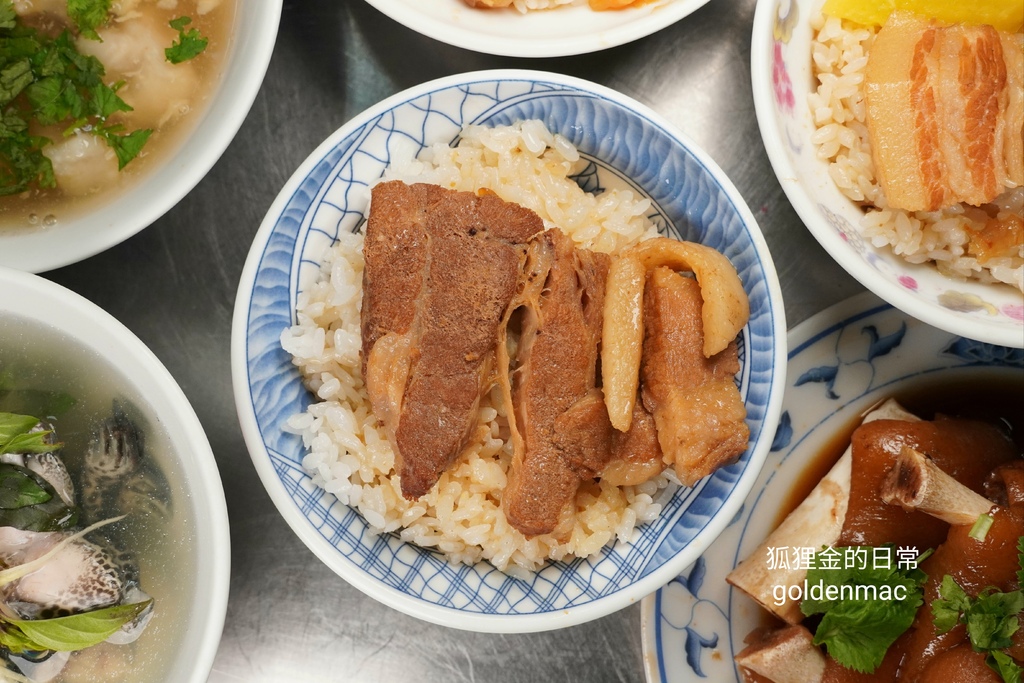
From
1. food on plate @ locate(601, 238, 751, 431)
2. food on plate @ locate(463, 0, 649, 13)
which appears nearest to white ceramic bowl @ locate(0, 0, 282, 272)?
food on plate @ locate(463, 0, 649, 13)

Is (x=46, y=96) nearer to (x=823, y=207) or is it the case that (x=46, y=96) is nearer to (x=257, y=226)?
(x=257, y=226)

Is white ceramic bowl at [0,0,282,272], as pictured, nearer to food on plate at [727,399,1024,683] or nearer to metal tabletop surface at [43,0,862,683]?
metal tabletop surface at [43,0,862,683]

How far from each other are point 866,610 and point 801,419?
467 mm

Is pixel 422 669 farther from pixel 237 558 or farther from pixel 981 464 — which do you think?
pixel 981 464

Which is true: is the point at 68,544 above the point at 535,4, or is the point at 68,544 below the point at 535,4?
below

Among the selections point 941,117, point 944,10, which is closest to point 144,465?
point 941,117

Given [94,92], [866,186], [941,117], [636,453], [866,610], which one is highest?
[94,92]

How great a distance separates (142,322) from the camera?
2.13 metres

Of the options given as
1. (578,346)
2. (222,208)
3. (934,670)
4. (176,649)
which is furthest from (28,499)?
(934,670)

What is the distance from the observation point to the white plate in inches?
80.7

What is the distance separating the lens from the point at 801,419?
2.10m

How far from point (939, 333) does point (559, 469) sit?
1.11 meters

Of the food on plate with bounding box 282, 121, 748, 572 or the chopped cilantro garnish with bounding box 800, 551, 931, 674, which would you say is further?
the chopped cilantro garnish with bounding box 800, 551, 931, 674

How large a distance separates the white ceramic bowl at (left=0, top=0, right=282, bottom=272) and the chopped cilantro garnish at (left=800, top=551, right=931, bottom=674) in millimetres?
1615
